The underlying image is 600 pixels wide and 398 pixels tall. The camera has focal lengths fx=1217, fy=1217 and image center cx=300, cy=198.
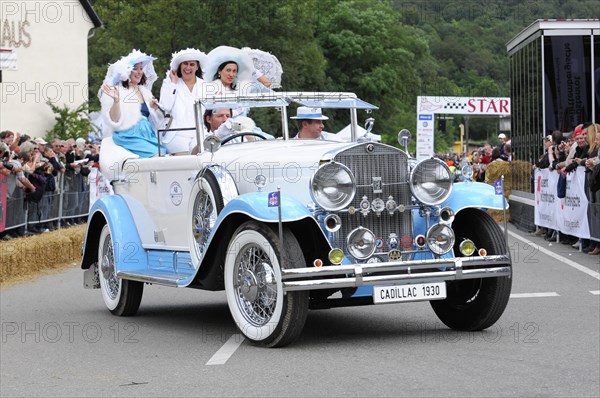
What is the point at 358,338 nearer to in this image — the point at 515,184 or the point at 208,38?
the point at 515,184

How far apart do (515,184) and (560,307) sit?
19.1 m

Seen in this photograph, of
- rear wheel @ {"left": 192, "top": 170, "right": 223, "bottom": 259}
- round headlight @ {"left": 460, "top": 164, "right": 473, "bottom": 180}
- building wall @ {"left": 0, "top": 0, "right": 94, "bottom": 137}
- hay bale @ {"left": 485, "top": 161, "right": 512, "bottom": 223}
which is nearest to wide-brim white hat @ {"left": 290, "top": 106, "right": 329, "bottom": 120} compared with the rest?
rear wheel @ {"left": 192, "top": 170, "right": 223, "bottom": 259}

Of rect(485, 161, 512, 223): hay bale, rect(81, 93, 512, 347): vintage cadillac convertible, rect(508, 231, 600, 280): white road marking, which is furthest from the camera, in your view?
rect(485, 161, 512, 223): hay bale

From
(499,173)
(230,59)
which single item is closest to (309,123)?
(230,59)

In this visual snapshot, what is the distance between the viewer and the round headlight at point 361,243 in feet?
30.3

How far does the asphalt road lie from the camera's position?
749 cm

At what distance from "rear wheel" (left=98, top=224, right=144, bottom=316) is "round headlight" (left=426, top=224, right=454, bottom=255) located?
347cm

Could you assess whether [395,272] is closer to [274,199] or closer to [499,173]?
[274,199]

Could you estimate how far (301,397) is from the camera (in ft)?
23.2

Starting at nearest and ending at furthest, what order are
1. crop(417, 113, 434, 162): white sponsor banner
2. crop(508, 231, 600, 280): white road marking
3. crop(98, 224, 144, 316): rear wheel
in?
1. crop(98, 224, 144, 316): rear wheel
2. crop(508, 231, 600, 280): white road marking
3. crop(417, 113, 434, 162): white sponsor banner

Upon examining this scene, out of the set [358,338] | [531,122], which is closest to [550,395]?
[358,338]

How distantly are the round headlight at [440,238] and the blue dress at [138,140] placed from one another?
13.0ft

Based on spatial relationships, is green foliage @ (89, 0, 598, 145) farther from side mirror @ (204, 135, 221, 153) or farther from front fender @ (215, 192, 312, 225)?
front fender @ (215, 192, 312, 225)

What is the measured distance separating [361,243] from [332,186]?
0.49 m
